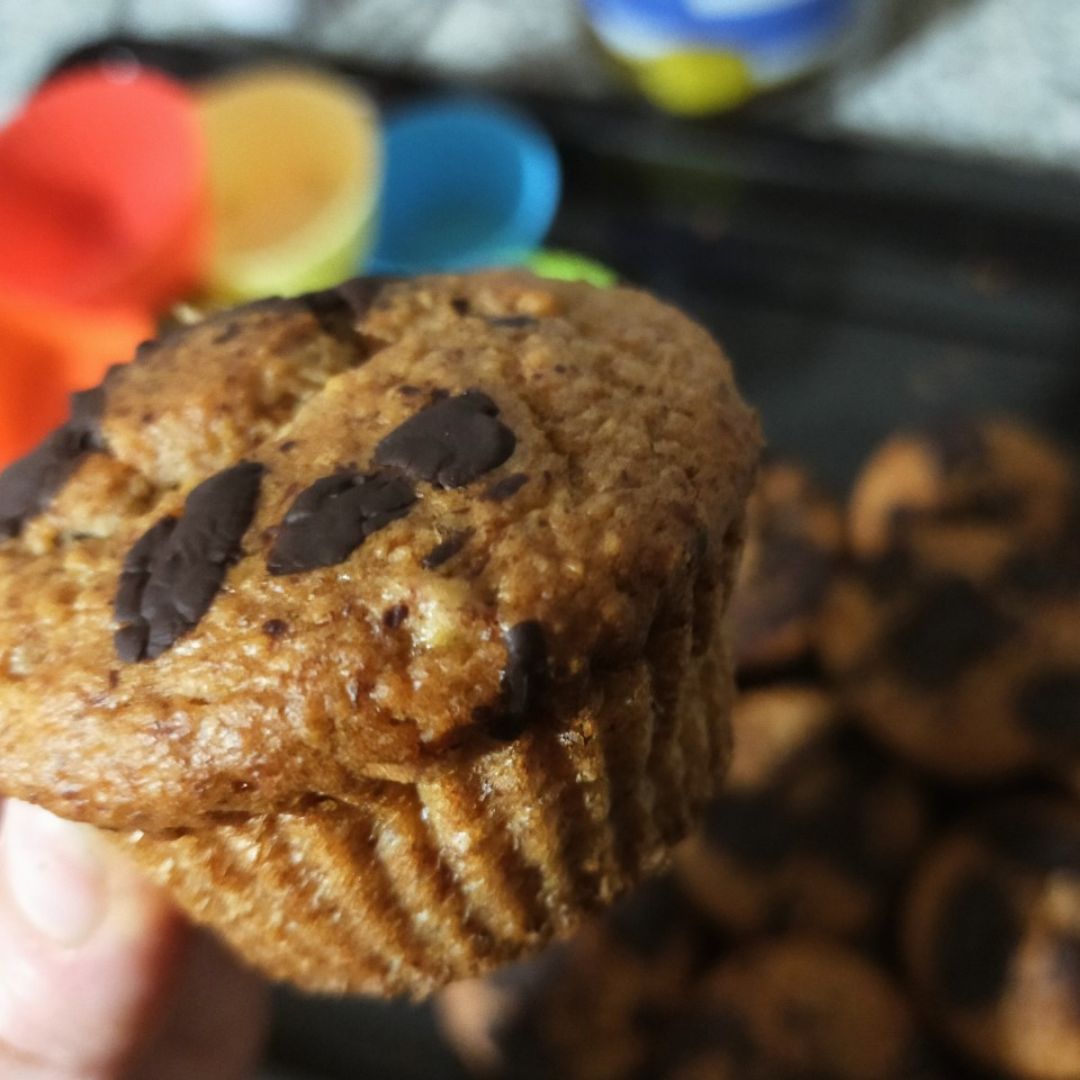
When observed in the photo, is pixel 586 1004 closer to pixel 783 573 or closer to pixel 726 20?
pixel 783 573

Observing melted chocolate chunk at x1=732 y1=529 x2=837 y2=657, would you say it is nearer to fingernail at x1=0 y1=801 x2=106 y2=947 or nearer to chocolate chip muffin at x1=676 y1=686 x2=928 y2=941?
chocolate chip muffin at x1=676 y1=686 x2=928 y2=941

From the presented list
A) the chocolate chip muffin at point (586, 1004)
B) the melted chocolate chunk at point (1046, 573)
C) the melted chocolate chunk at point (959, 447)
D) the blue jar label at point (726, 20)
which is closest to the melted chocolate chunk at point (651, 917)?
the chocolate chip muffin at point (586, 1004)

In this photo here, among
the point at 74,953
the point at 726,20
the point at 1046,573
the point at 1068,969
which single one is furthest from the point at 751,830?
the point at 726,20

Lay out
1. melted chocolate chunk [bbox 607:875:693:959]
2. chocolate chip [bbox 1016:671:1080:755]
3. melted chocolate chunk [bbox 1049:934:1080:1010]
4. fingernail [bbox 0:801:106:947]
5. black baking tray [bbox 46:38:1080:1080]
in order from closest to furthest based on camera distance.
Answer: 1. fingernail [bbox 0:801:106:947]
2. melted chocolate chunk [bbox 1049:934:1080:1010]
3. chocolate chip [bbox 1016:671:1080:755]
4. melted chocolate chunk [bbox 607:875:693:959]
5. black baking tray [bbox 46:38:1080:1080]

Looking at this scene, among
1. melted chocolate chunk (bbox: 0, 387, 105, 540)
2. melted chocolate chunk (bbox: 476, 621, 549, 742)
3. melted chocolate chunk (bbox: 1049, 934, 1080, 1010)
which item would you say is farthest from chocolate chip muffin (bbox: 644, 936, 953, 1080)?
melted chocolate chunk (bbox: 0, 387, 105, 540)

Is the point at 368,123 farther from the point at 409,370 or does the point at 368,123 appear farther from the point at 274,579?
the point at 274,579

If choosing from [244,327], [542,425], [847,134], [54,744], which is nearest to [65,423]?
[244,327]

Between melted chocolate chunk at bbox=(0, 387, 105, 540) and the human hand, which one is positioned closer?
melted chocolate chunk at bbox=(0, 387, 105, 540)
